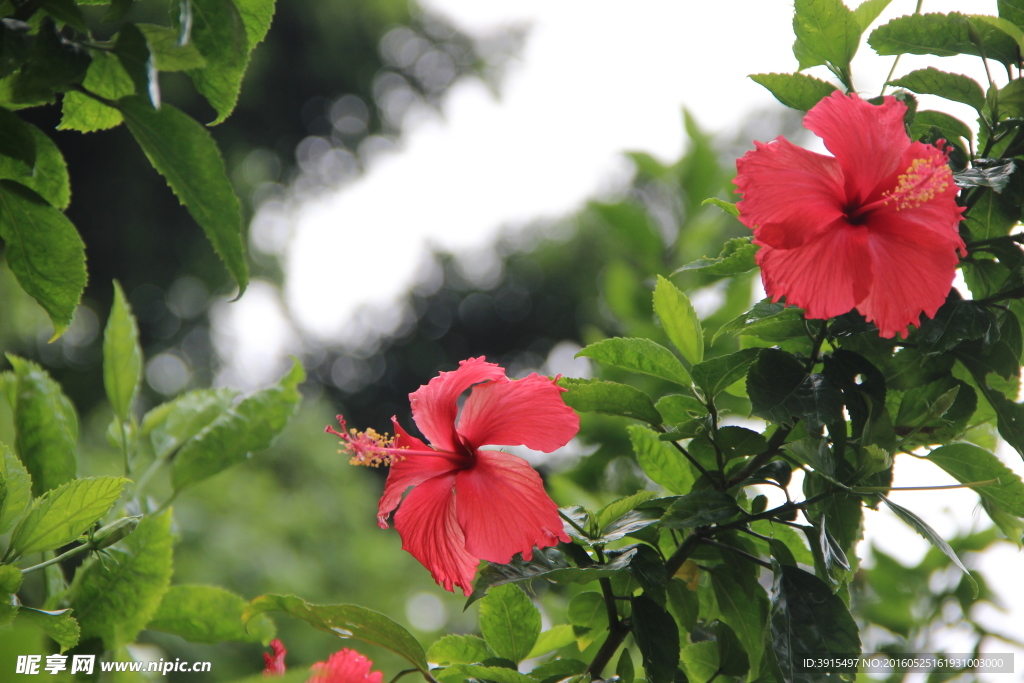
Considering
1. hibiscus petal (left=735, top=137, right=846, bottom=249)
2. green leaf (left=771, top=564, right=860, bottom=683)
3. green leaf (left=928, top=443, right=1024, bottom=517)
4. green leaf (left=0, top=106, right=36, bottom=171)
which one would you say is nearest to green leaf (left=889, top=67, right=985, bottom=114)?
hibiscus petal (left=735, top=137, right=846, bottom=249)

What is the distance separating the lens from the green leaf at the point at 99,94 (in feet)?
1.36

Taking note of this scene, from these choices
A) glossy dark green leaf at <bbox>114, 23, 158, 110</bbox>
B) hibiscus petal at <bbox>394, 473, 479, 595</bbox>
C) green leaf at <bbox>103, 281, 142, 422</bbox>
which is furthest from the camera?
green leaf at <bbox>103, 281, 142, 422</bbox>

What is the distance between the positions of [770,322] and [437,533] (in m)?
0.25

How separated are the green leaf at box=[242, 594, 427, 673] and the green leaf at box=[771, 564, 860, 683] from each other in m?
0.21

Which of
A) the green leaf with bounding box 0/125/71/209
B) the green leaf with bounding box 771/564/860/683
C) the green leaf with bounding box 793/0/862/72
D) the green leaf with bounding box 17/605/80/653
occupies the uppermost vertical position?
the green leaf with bounding box 793/0/862/72

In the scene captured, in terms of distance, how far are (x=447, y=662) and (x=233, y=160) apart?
14.0 ft

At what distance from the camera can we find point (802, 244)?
1.39ft

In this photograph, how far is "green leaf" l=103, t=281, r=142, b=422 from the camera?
1.80 feet

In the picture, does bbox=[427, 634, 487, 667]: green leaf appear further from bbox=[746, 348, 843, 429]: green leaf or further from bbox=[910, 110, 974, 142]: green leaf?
bbox=[910, 110, 974, 142]: green leaf

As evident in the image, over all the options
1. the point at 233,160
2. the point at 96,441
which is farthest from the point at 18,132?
the point at 233,160

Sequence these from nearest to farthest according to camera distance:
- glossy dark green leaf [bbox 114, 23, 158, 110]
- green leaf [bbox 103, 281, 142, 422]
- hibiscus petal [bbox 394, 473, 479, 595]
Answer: glossy dark green leaf [bbox 114, 23, 158, 110] < hibiscus petal [bbox 394, 473, 479, 595] < green leaf [bbox 103, 281, 142, 422]

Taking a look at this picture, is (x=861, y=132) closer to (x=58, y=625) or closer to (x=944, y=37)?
(x=944, y=37)

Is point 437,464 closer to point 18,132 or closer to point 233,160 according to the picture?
point 18,132

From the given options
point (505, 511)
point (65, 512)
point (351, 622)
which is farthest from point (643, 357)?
point (65, 512)
